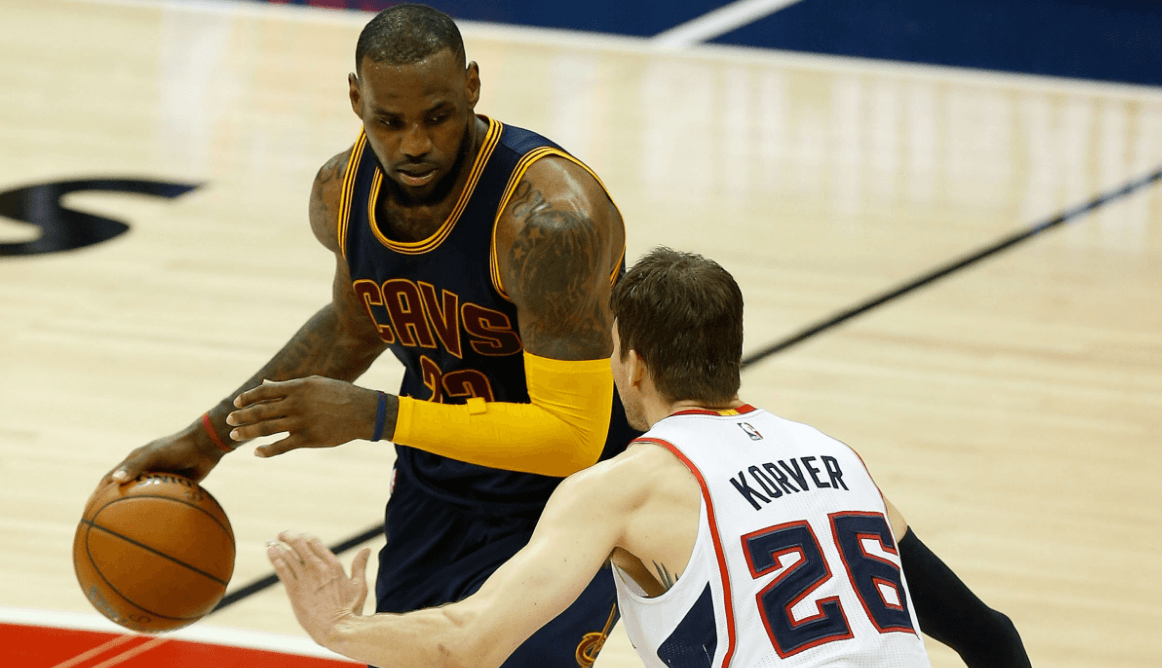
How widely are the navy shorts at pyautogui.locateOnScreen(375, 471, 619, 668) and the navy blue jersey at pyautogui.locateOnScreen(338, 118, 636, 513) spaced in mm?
58

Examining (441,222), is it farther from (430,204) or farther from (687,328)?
(687,328)

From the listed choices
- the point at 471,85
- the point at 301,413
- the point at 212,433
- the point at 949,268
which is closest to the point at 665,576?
the point at 301,413

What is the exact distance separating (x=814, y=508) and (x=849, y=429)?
11.2ft

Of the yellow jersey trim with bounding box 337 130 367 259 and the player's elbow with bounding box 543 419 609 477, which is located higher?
the yellow jersey trim with bounding box 337 130 367 259

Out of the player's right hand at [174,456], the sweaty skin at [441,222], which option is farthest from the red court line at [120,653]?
the sweaty skin at [441,222]

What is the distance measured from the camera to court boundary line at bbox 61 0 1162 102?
11359mm

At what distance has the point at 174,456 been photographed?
358 centimetres

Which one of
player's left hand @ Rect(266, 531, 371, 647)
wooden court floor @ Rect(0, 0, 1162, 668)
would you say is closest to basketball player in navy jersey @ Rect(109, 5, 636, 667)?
player's left hand @ Rect(266, 531, 371, 647)

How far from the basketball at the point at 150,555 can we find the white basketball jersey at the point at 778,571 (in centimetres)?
130

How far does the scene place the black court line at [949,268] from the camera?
666cm

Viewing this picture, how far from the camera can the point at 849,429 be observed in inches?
229

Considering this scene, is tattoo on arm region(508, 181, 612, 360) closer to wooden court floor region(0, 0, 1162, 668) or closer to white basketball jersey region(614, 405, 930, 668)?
white basketball jersey region(614, 405, 930, 668)

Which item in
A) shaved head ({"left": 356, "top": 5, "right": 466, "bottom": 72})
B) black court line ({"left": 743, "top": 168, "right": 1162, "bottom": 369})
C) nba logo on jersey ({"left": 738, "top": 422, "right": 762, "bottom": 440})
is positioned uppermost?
shaved head ({"left": 356, "top": 5, "right": 466, "bottom": 72})

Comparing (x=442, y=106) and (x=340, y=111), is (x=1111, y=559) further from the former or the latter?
(x=340, y=111)
